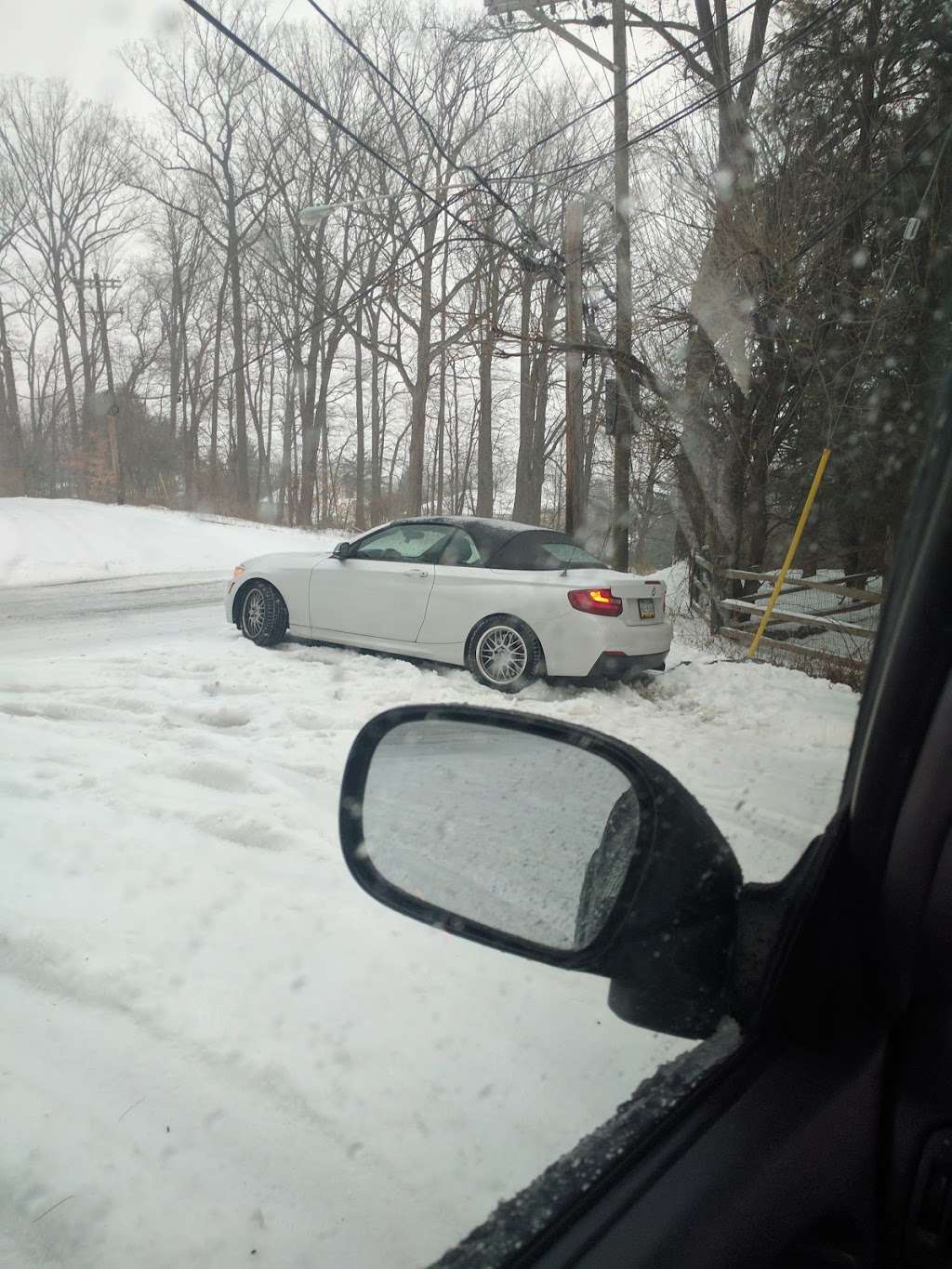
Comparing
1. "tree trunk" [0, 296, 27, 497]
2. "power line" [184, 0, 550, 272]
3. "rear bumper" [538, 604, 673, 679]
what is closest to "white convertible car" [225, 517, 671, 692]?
"rear bumper" [538, 604, 673, 679]

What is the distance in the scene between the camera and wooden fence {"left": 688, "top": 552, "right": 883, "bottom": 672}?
1.26 meters

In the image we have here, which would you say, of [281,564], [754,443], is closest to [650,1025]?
[754,443]

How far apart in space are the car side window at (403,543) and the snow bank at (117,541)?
755mm

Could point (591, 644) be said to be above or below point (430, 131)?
below

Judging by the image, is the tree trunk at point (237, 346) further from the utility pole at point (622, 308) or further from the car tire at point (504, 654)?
the car tire at point (504, 654)

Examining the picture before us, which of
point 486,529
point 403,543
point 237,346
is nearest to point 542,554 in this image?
point 486,529

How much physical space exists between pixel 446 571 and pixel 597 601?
988mm

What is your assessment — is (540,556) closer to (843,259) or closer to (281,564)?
(843,259)

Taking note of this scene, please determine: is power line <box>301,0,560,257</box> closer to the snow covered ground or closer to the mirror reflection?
the snow covered ground

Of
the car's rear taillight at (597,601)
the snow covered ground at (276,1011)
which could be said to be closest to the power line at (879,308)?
the snow covered ground at (276,1011)

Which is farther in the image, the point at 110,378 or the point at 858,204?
the point at 110,378

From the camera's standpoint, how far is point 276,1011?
1503 millimetres

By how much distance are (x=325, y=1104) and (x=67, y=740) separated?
1954mm

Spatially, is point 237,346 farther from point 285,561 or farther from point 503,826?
point 503,826
